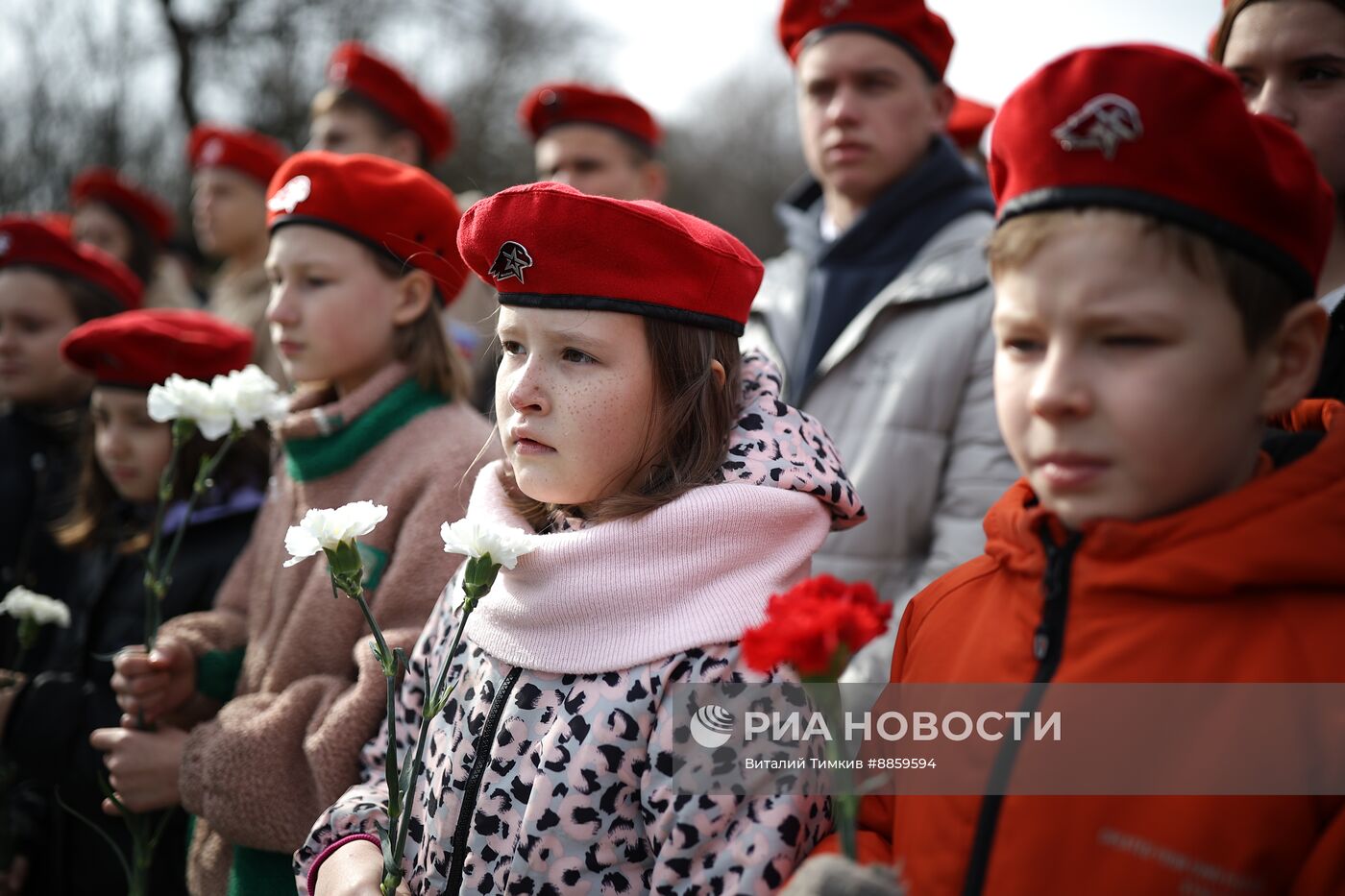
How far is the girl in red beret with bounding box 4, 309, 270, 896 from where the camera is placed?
3.42 meters

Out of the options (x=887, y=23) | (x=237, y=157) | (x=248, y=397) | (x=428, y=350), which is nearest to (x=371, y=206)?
(x=428, y=350)

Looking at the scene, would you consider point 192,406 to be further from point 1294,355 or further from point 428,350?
point 1294,355

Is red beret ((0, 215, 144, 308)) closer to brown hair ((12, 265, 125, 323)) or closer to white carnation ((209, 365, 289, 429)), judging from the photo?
brown hair ((12, 265, 125, 323))

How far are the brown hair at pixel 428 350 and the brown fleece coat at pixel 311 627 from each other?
59mm

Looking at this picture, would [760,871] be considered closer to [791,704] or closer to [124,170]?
[791,704]

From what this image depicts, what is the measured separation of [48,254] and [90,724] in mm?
2267

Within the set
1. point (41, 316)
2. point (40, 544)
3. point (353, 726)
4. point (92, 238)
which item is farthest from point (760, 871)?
point (92, 238)

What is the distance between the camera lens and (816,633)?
4.33 ft

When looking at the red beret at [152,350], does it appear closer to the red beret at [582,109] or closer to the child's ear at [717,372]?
the child's ear at [717,372]

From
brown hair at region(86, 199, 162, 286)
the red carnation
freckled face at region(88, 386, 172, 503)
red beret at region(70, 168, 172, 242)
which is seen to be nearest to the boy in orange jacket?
the red carnation

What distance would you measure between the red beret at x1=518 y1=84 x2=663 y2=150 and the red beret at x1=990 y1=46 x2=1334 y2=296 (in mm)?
3903

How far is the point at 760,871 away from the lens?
177 centimetres

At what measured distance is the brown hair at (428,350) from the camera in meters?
3.15

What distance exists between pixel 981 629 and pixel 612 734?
65 cm
